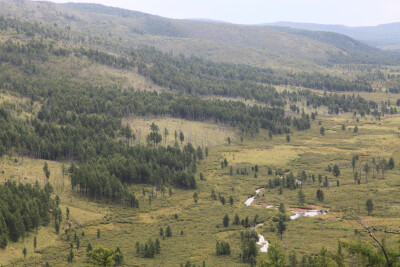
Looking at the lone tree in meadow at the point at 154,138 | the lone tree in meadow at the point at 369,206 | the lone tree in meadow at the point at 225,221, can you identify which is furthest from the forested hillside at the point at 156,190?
the lone tree in meadow at the point at 369,206

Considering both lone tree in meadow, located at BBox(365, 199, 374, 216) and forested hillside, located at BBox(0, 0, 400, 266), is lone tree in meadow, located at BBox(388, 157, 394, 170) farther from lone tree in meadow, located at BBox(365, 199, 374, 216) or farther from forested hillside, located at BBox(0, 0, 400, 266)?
lone tree in meadow, located at BBox(365, 199, 374, 216)

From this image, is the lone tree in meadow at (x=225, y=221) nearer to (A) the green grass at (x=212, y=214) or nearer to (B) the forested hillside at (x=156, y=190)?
A: (B) the forested hillside at (x=156, y=190)

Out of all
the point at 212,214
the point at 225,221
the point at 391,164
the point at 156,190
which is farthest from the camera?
the point at 391,164

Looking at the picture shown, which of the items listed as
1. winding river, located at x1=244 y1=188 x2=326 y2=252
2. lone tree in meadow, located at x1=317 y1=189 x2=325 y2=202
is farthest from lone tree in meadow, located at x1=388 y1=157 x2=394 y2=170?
winding river, located at x1=244 y1=188 x2=326 y2=252

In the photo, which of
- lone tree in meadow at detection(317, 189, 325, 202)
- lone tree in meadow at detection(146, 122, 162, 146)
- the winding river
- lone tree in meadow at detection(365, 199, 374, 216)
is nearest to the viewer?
the winding river

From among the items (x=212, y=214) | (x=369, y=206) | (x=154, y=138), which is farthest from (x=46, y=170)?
(x=369, y=206)

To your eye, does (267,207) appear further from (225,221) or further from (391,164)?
(391,164)

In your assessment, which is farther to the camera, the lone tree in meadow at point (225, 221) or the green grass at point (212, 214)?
the lone tree in meadow at point (225, 221)

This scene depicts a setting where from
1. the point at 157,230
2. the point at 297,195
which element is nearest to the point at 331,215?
the point at 297,195

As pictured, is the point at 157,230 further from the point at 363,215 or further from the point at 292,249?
the point at 363,215

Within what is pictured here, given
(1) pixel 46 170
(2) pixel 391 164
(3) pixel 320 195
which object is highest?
(2) pixel 391 164

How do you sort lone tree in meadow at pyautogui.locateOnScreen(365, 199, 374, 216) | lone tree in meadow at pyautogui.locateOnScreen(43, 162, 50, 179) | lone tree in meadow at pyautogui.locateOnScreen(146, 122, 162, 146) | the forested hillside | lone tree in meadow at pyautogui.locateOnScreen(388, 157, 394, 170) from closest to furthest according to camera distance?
1. the forested hillside
2. lone tree in meadow at pyautogui.locateOnScreen(365, 199, 374, 216)
3. lone tree in meadow at pyautogui.locateOnScreen(43, 162, 50, 179)
4. lone tree in meadow at pyautogui.locateOnScreen(388, 157, 394, 170)
5. lone tree in meadow at pyautogui.locateOnScreen(146, 122, 162, 146)
